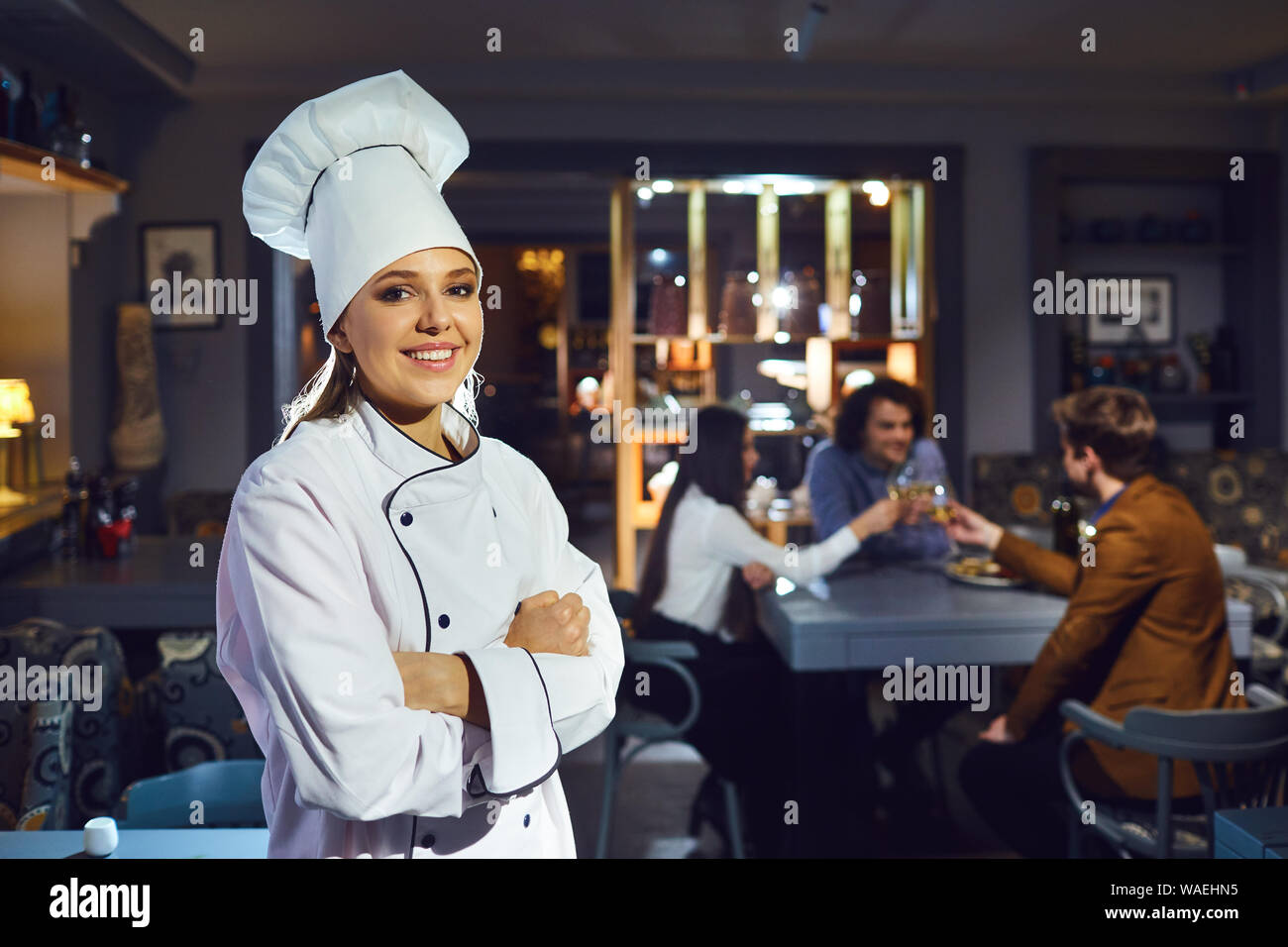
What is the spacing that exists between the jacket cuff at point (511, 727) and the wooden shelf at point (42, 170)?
7.30 ft

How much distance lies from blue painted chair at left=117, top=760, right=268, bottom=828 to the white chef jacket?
47cm

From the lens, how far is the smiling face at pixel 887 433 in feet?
10.3

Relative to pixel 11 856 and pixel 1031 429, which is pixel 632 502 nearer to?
pixel 1031 429

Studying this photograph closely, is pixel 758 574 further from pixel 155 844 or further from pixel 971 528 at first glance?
pixel 155 844

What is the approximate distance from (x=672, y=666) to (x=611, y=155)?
2.58 meters

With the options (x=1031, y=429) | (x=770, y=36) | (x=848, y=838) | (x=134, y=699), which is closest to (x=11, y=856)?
(x=134, y=699)

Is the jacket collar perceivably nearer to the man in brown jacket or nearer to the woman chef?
the woman chef

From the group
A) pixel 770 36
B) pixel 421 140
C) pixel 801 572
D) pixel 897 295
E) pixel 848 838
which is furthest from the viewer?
pixel 897 295

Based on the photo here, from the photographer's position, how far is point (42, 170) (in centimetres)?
269

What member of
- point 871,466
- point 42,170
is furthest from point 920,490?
point 42,170

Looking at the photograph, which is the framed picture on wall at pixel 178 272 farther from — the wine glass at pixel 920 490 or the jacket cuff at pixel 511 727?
the jacket cuff at pixel 511 727

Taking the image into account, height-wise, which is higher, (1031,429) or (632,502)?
(1031,429)

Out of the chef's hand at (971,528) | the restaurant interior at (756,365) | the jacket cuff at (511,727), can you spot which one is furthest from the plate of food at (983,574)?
the jacket cuff at (511,727)

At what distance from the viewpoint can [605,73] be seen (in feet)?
13.1
